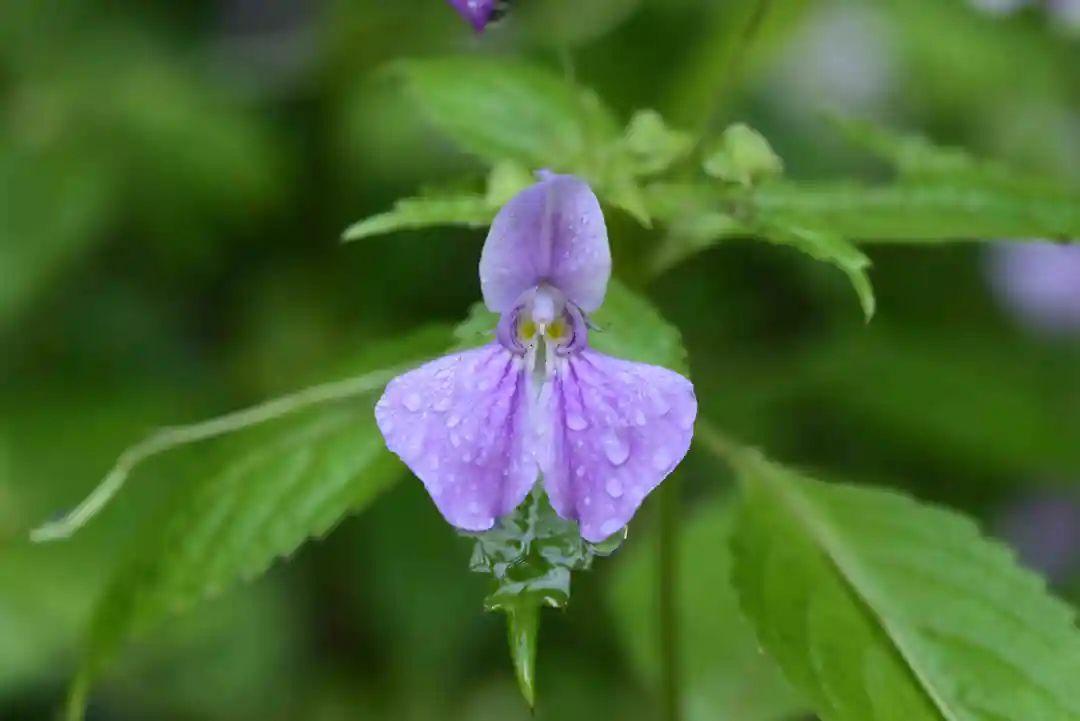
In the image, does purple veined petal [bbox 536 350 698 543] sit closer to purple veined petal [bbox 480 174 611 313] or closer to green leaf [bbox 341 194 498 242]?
purple veined petal [bbox 480 174 611 313]

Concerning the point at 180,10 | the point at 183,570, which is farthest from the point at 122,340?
the point at 183,570

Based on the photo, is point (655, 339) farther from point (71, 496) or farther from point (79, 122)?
point (79, 122)

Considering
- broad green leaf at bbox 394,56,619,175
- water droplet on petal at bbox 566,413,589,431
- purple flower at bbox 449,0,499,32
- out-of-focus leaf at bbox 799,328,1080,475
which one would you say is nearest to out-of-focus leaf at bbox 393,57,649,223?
broad green leaf at bbox 394,56,619,175

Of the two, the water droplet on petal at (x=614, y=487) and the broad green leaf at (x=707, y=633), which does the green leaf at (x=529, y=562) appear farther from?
the broad green leaf at (x=707, y=633)

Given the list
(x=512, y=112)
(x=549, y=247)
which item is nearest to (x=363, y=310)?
(x=512, y=112)

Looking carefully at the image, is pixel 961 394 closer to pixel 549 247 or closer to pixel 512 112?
pixel 512 112

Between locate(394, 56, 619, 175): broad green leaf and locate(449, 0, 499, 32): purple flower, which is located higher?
locate(394, 56, 619, 175): broad green leaf
